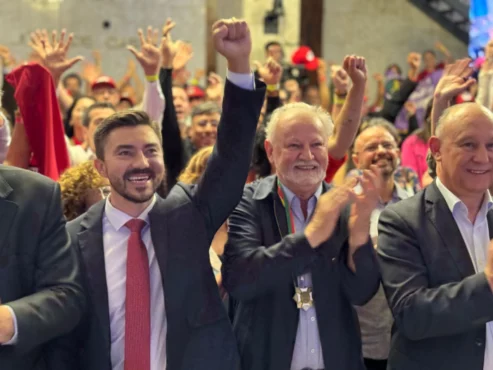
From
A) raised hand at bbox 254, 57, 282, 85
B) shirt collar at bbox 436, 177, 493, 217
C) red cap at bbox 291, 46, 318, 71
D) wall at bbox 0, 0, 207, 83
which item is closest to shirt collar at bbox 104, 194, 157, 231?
shirt collar at bbox 436, 177, 493, 217

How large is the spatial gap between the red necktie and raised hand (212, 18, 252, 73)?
61 cm

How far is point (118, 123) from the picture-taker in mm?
2406

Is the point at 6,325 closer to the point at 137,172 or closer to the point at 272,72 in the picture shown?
the point at 137,172

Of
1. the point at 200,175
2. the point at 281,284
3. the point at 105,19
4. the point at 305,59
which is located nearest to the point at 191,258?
the point at 281,284

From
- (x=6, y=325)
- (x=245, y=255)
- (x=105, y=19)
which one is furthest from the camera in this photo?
(x=105, y=19)

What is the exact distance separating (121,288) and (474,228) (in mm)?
1081

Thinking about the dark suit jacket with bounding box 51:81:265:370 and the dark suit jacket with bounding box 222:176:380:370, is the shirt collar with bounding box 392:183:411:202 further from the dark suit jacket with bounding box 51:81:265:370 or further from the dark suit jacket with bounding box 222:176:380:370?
the dark suit jacket with bounding box 51:81:265:370

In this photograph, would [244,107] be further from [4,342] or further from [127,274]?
[4,342]

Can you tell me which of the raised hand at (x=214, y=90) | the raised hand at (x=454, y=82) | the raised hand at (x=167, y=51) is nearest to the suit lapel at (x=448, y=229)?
the raised hand at (x=454, y=82)

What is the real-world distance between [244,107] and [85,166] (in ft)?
3.31

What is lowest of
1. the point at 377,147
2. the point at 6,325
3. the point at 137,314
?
the point at 137,314

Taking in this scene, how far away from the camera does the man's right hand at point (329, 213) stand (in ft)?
7.56

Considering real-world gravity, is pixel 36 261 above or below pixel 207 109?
below

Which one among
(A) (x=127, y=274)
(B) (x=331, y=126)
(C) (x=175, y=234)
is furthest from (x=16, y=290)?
(B) (x=331, y=126)
